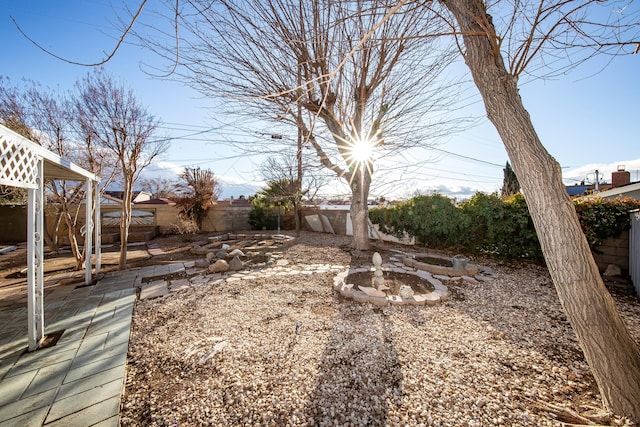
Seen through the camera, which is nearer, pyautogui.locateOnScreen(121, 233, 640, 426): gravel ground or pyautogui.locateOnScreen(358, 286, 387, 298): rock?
pyautogui.locateOnScreen(121, 233, 640, 426): gravel ground

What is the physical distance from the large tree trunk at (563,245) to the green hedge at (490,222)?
13.9 feet

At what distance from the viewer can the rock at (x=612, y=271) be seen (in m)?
4.02

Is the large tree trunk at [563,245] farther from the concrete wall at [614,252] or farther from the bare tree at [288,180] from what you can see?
the bare tree at [288,180]

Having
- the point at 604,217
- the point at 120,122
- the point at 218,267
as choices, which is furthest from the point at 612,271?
the point at 120,122

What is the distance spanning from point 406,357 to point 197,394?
1493 mm

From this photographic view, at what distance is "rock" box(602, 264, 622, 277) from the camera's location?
4016 mm

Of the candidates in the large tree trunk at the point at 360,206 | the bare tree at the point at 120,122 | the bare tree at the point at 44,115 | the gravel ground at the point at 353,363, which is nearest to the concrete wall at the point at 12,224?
the bare tree at the point at 44,115

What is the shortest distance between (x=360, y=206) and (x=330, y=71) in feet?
9.69

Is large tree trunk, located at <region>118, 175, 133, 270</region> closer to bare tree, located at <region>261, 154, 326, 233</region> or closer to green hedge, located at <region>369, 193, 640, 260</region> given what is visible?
bare tree, located at <region>261, 154, 326, 233</region>

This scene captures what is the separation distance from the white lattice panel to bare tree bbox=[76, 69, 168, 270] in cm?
274

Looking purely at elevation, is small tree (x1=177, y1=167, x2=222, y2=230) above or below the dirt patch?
above

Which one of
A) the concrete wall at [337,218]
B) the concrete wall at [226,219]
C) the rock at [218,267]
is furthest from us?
the concrete wall at [226,219]

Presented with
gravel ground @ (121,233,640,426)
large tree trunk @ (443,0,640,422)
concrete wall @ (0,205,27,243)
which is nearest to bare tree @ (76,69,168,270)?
gravel ground @ (121,233,640,426)

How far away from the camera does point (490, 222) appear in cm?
523
